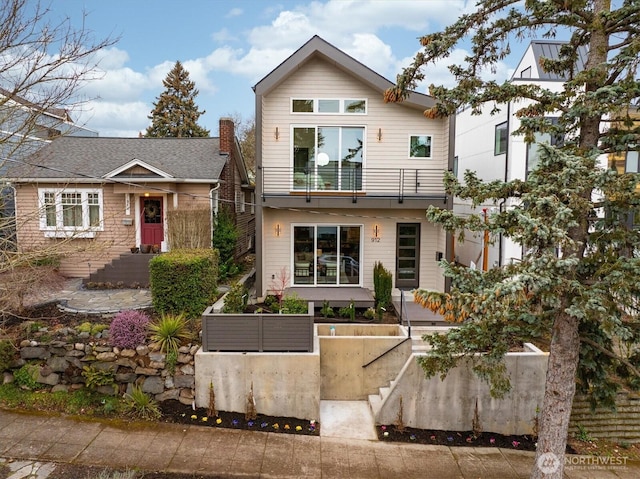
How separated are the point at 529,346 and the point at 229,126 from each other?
12.4m

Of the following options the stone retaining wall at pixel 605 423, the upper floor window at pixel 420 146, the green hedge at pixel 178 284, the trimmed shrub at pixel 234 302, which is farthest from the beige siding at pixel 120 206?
the stone retaining wall at pixel 605 423

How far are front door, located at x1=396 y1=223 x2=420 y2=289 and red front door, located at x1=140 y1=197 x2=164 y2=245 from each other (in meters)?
7.87

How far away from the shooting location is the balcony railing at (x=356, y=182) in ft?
39.9

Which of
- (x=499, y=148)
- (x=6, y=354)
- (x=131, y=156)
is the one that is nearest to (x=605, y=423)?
(x=499, y=148)

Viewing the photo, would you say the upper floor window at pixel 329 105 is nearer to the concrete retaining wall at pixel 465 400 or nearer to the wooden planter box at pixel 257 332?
the wooden planter box at pixel 257 332

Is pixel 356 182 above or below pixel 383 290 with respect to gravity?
above

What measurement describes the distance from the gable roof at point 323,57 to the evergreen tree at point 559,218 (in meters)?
5.68

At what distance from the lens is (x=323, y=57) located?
11648 millimetres

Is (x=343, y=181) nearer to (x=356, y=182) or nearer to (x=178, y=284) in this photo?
(x=356, y=182)

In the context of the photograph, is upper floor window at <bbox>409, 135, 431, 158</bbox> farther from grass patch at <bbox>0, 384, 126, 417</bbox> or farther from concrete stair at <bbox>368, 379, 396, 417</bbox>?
grass patch at <bbox>0, 384, 126, 417</bbox>

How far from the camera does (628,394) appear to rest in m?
7.87

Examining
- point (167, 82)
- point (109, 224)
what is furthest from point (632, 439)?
point (167, 82)

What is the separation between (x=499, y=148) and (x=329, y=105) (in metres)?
5.85

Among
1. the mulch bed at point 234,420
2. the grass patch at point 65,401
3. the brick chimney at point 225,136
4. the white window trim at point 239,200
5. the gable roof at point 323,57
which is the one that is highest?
the gable roof at point 323,57
